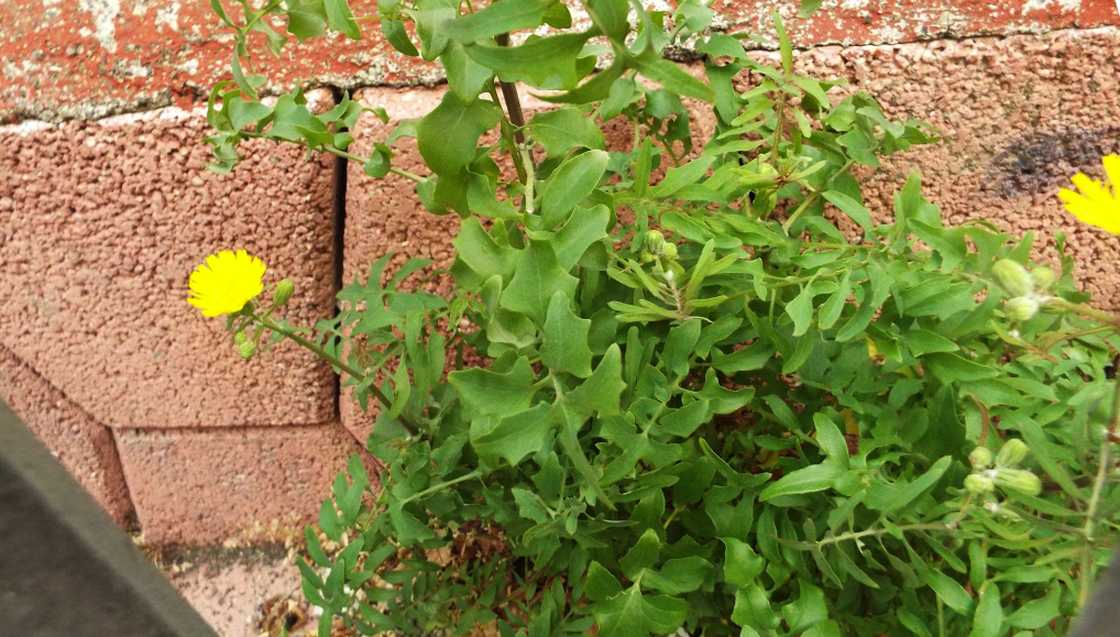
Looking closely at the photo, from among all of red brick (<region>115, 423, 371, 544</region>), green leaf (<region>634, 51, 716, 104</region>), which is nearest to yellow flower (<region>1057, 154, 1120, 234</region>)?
green leaf (<region>634, 51, 716, 104</region>)

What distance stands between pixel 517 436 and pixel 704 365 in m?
0.27

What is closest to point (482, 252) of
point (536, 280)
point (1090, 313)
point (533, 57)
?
point (536, 280)

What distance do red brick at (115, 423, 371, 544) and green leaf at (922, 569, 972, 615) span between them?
0.88 m

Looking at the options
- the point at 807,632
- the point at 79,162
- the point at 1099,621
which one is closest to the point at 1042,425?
the point at 807,632

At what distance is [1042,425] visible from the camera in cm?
71

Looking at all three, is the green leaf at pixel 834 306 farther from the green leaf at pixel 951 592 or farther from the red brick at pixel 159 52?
the red brick at pixel 159 52

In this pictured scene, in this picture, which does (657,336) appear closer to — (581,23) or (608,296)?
(608,296)

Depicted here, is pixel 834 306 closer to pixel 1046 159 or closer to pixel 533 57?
pixel 533 57

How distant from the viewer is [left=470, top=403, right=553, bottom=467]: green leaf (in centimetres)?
55

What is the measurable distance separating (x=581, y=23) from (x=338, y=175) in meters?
0.36

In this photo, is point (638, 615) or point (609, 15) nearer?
point (609, 15)

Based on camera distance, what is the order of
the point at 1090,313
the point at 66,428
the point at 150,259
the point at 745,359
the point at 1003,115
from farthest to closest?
the point at 66,428 → the point at 150,259 → the point at 1003,115 → the point at 745,359 → the point at 1090,313

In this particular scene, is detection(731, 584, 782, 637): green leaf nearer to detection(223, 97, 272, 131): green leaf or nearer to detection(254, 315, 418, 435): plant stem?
detection(254, 315, 418, 435): plant stem

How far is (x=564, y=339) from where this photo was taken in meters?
0.55
